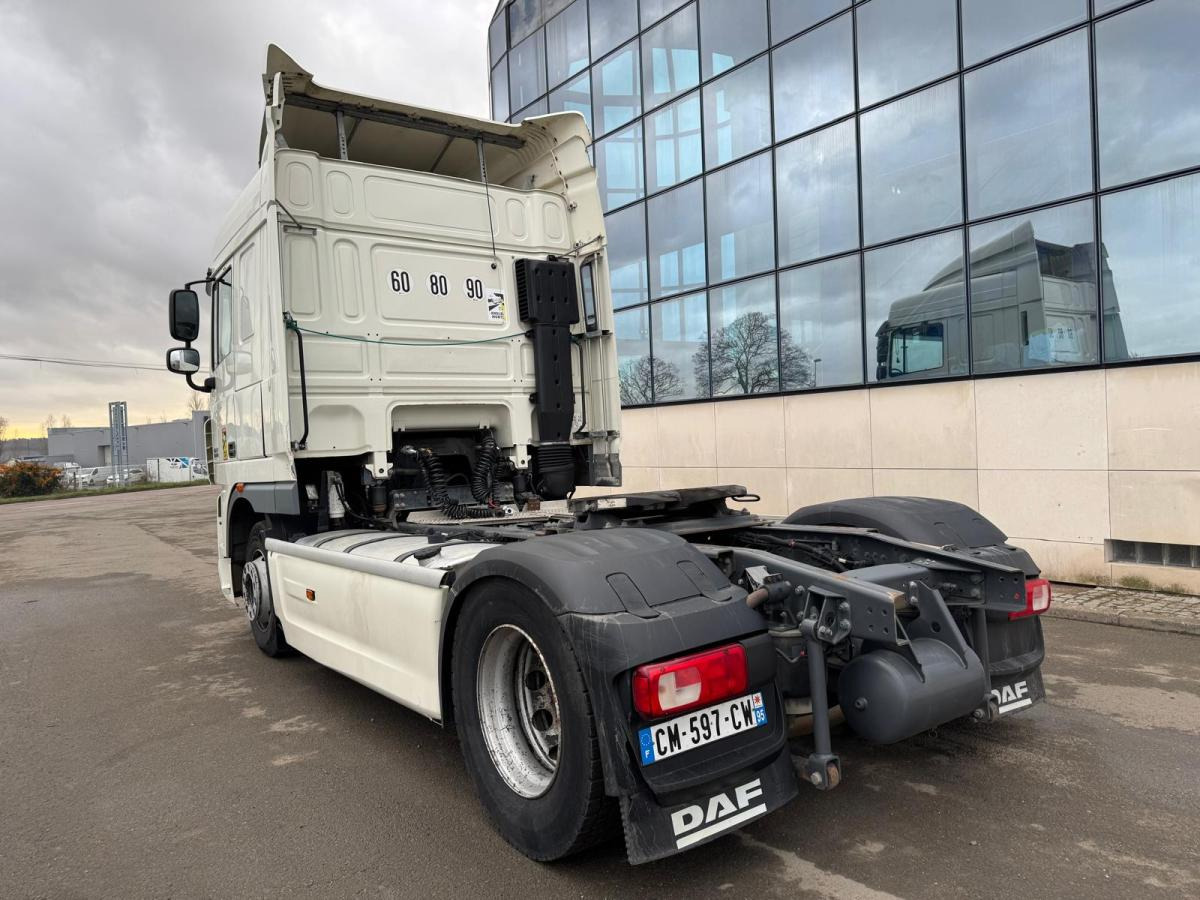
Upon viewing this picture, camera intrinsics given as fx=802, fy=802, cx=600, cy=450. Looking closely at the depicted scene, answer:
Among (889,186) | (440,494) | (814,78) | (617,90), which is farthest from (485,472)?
(617,90)

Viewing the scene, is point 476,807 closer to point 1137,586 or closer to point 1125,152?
point 1137,586

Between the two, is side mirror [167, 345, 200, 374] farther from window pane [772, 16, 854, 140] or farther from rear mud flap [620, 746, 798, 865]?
window pane [772, 16, 854, 140]

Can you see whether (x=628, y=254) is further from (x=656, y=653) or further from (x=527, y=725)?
(x=656, y=653)

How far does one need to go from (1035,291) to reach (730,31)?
6.17m

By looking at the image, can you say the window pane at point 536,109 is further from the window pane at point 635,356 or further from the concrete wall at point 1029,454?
the concrete wall at point 1029,454

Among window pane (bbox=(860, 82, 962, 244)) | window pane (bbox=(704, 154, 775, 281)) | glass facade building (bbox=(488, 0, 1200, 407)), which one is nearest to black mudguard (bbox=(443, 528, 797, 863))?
glass facade building (bbox=(488, 0, 1200, 407))

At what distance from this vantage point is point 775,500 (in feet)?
34.7

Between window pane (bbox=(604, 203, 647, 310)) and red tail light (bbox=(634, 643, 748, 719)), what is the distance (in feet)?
36.1

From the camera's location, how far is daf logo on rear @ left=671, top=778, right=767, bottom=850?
2449mm

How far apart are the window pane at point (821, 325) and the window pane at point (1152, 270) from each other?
9.10ft

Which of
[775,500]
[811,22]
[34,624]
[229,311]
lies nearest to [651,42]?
[811,22]

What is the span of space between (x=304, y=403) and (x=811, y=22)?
8.81 m

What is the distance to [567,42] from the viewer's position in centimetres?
1477

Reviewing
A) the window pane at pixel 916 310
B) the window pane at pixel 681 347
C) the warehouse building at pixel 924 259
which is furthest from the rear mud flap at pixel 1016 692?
the window pane at pixel 681 347
